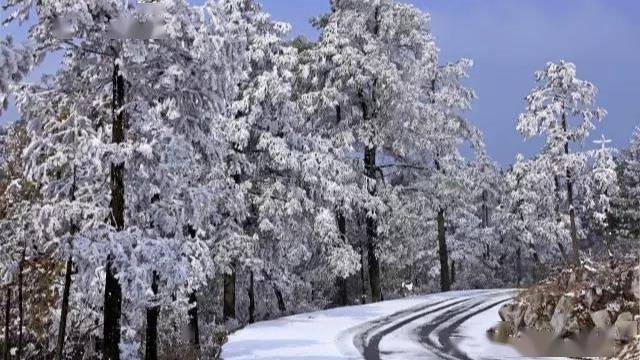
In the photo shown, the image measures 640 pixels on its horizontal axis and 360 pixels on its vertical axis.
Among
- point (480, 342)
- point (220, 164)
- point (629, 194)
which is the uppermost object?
point (629, 194)

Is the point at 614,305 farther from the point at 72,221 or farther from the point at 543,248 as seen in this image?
the point at 543,248

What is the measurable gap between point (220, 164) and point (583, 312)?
991 centimetres

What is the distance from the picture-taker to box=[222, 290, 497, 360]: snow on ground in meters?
15.1

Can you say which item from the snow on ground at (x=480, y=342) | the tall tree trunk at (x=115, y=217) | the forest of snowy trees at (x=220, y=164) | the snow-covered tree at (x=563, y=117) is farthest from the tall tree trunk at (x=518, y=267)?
the tall tree trunk at (x=115, y=217)

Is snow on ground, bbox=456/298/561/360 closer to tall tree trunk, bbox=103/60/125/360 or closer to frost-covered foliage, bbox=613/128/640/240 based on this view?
tall tree trunk, bbox=103/60/125/360

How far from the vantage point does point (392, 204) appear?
27.6 metres

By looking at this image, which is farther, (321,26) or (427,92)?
(427,92)

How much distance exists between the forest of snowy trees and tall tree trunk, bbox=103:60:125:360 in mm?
35

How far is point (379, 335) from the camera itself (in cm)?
1817

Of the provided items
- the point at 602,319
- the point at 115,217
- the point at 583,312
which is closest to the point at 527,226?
the point at 583,312

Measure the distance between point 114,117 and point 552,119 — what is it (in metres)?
22.4

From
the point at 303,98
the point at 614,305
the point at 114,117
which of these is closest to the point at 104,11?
the point at 114,117

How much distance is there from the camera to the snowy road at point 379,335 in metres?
15.3

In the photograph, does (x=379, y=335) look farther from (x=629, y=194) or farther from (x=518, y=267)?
(x=629, y=194)
